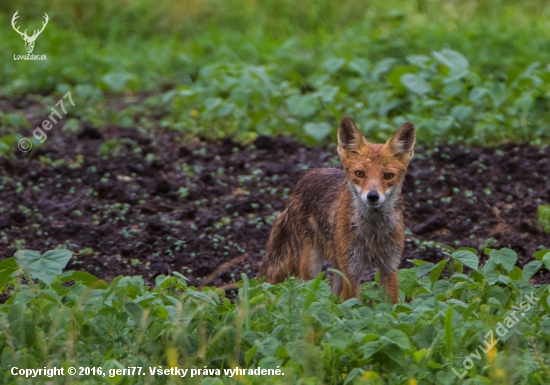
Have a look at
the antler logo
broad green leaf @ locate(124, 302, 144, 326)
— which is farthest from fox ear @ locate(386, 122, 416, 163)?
the antler logo

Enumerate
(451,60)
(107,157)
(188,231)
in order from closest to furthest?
(188,231) < (107,157) < (451,60)

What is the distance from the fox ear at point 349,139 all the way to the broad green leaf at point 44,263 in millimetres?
1810

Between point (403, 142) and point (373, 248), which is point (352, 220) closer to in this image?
point (373, 248)

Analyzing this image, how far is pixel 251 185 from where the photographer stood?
7945 mm

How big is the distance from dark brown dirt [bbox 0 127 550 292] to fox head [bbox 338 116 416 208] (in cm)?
135

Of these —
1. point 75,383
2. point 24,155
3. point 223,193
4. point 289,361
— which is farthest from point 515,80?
point 75,383

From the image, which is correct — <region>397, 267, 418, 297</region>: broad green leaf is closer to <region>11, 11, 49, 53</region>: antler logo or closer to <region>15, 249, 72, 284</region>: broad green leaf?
<region>15, 249, 72, 284</region>: broad green leaf

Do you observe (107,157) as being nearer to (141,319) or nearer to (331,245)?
(331,245)

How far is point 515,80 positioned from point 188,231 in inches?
171

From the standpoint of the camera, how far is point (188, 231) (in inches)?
274

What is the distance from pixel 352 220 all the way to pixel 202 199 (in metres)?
2.67

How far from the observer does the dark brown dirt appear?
21.5 feet

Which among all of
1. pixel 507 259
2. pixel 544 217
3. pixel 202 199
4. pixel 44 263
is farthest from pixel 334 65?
A: pixel 44 263

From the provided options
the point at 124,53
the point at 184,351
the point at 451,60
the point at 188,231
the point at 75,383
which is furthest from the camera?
the point at 124,53
